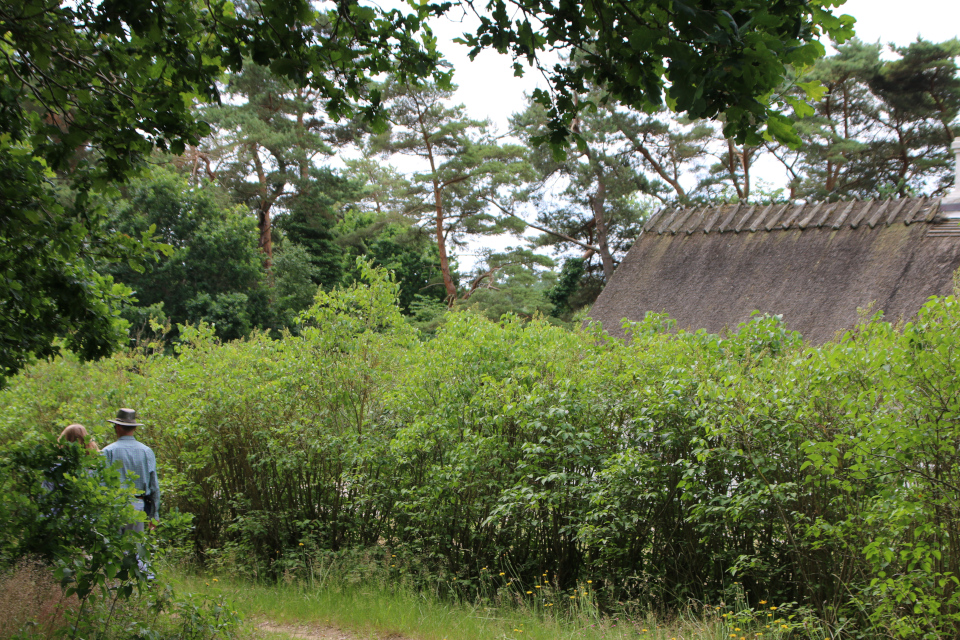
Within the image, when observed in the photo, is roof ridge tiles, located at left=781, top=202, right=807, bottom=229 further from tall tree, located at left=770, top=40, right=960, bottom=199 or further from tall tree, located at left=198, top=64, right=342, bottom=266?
tall tree, located at left=198, top=64, right=342, bottom=266

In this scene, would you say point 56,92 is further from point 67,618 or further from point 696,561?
point 696,561

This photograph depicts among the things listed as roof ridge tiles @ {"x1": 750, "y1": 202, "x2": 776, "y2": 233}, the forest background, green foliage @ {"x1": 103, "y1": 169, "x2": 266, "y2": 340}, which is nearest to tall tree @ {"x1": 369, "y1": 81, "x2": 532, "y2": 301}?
green foliage @ {"x1": 103, "y1": 169, "x2": 266, "y2": 340}

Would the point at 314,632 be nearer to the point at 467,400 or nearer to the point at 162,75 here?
the point at 467,400

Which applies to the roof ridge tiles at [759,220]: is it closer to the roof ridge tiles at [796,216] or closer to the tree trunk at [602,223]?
the roof ridge tiles at [796,216]

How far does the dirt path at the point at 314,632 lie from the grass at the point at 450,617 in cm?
4

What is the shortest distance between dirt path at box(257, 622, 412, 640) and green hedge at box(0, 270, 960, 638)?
40.7 inches

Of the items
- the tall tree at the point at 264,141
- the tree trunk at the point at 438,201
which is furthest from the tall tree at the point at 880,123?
the tall tree at the point at 264,141

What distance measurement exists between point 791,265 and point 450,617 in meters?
11.0

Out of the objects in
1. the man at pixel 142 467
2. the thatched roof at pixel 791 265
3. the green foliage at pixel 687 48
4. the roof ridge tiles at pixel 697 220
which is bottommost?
the man at pixel 142 467

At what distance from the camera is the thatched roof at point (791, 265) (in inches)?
484

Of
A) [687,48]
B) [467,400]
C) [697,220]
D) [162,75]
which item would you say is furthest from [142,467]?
[697,220]

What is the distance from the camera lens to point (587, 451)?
5.61 m

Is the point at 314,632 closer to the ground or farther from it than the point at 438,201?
closer to the ground

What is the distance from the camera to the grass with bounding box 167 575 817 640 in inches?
176
